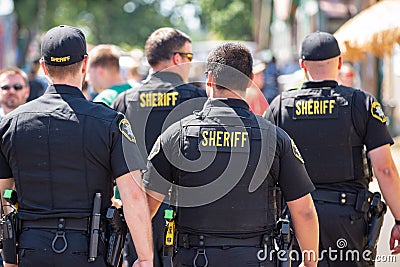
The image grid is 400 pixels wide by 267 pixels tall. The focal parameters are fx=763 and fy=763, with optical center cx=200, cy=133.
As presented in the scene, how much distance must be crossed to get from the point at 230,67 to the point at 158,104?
1.64 metres

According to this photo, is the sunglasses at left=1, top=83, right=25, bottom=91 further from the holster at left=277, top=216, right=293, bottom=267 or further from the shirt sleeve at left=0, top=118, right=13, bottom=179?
the holster at left=277, top=216, right=293, bottom=267

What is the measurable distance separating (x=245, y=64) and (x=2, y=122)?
4.59 ft

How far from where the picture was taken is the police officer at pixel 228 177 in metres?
4.17

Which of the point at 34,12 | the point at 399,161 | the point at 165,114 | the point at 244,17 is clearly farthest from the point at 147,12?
the point at 165,114

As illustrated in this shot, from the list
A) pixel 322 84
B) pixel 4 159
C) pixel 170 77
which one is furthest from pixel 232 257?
pixel 170 77

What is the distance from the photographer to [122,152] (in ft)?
13.5

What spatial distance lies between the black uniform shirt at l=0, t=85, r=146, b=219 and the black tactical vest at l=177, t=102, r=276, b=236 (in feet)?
1.07

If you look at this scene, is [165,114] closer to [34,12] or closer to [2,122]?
[2,122]

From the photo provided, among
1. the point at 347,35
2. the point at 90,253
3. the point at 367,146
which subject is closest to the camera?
the point at 90,253

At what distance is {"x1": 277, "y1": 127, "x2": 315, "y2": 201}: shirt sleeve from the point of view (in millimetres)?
4227

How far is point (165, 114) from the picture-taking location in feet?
19.1

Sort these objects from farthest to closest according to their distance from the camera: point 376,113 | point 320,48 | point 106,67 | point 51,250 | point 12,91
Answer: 1. point 106,67
2. point 12,91
3. point 320,48
4. point 376,113
5. point 51,250

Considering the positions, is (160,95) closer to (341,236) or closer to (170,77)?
(170,77)

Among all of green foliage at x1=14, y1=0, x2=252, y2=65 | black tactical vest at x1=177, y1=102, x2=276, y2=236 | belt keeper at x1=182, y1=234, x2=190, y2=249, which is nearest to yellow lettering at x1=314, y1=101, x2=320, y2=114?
black tactical vest at x1=177, y1=102, x2=276, y2=236
